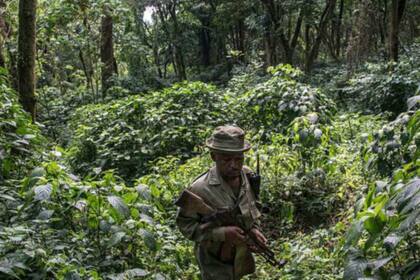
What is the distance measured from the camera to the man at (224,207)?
9.50 ft

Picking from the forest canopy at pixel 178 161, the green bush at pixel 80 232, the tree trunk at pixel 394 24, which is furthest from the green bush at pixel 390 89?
the green bush at pixel 80 232

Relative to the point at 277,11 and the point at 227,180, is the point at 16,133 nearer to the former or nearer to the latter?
the point at 227,180

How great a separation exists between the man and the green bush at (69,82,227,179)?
4.61 metres

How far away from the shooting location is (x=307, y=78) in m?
16.4

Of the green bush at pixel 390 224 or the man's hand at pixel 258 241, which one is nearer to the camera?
the green bush at pixel 390 224

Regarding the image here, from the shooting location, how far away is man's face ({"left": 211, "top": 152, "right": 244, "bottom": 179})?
2.93 meters

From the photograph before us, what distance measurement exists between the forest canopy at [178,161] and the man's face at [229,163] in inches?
29.1

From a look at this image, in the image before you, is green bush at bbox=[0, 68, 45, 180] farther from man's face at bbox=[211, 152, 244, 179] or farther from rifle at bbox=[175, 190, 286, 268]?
man's face at bbox=[211, 152, 244, 179]

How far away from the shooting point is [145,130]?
329 inches

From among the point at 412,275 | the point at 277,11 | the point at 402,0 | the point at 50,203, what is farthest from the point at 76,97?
the point at 412,275

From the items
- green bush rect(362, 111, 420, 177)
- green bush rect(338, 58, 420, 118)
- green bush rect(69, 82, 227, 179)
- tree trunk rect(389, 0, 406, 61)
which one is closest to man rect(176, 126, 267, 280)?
green bush rect(362, 111, 420, 177)

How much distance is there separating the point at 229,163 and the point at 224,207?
27 centimetres

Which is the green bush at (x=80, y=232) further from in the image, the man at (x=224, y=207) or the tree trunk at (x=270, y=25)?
the tree trunk at (x=270, y=25)

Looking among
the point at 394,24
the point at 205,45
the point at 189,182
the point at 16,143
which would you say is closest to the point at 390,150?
the point at 189,182
